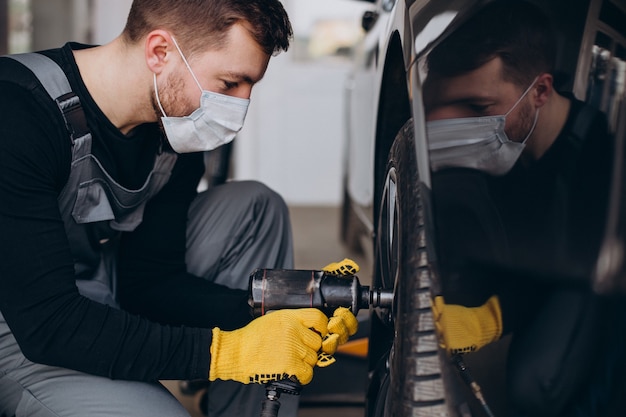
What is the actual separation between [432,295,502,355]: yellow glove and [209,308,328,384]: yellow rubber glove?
390 millimetres

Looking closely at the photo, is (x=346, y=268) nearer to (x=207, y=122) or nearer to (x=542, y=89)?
(x=207, y=122)

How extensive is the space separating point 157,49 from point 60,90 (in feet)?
0.64

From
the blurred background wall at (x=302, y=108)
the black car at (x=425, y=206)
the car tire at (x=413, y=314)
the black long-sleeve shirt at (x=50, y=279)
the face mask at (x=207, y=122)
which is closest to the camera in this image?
the black car at (x=425, y=206)

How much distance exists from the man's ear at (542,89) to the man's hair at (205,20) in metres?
0.70

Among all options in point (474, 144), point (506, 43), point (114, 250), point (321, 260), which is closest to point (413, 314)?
point (474, 144)

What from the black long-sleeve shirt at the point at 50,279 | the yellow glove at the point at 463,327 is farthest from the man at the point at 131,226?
the yellow glove at the point at 463,327

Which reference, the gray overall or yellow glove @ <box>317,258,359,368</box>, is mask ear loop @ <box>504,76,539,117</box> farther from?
the gray overall

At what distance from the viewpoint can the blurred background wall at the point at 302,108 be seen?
19.0 ft

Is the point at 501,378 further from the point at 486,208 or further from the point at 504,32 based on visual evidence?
the point at 504,32

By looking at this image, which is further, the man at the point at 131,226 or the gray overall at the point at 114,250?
the gray overall at the point at 114,250

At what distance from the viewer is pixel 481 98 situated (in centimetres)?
90


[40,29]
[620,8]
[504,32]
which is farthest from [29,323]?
[40,29]

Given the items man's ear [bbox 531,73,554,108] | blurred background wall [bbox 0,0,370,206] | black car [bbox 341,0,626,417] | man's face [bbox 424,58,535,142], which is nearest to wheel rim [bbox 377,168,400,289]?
black car [bbox 341,0,626,417]

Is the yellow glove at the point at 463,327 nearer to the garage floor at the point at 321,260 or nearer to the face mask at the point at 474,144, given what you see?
the face mask at the point at 474,144
